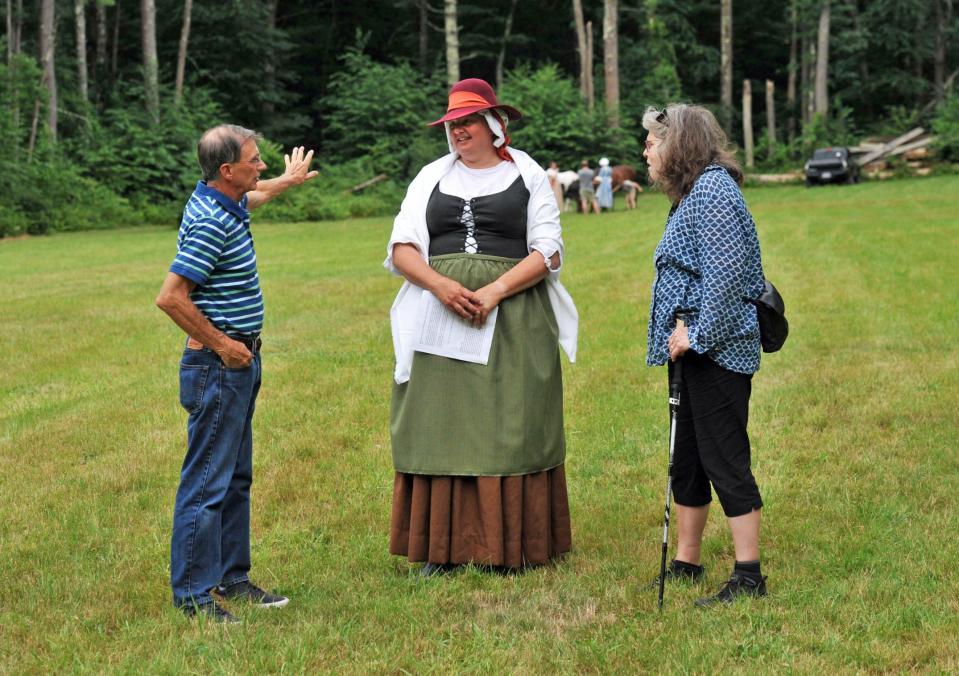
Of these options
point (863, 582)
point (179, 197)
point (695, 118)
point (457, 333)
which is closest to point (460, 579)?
point (457, 333)

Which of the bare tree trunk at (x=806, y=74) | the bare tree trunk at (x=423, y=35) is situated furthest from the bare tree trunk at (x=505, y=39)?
the bare tree trunk at (x=806, y=74)

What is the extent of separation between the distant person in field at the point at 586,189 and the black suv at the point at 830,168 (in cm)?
1140

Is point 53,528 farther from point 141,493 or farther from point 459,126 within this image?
point 459,126

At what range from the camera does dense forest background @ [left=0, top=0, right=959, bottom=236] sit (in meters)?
33.6

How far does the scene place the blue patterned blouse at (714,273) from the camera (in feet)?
14.6

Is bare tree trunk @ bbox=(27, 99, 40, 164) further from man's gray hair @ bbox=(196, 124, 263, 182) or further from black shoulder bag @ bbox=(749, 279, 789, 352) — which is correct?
black shoulder bag @ bbox=(749, 279, 789, 352)

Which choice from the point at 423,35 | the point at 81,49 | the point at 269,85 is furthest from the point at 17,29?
the point at 423,35

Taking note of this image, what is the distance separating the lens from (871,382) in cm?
885

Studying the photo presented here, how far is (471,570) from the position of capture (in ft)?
16.6

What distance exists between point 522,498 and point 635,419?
9.65ft

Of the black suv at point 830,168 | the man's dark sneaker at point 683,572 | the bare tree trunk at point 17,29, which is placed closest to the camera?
the man's dark sneaker at point 683,572

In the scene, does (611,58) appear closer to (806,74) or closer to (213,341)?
(806,74)

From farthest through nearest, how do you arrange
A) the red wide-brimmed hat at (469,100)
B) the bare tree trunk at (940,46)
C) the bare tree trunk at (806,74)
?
the bare tree trunk at (806,74)
the bare tree trunk at (940,46)
the red wide-brimmed hat at (469,100)

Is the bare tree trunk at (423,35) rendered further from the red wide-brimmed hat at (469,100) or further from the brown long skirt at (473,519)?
the brown long skirt at (473,519)
